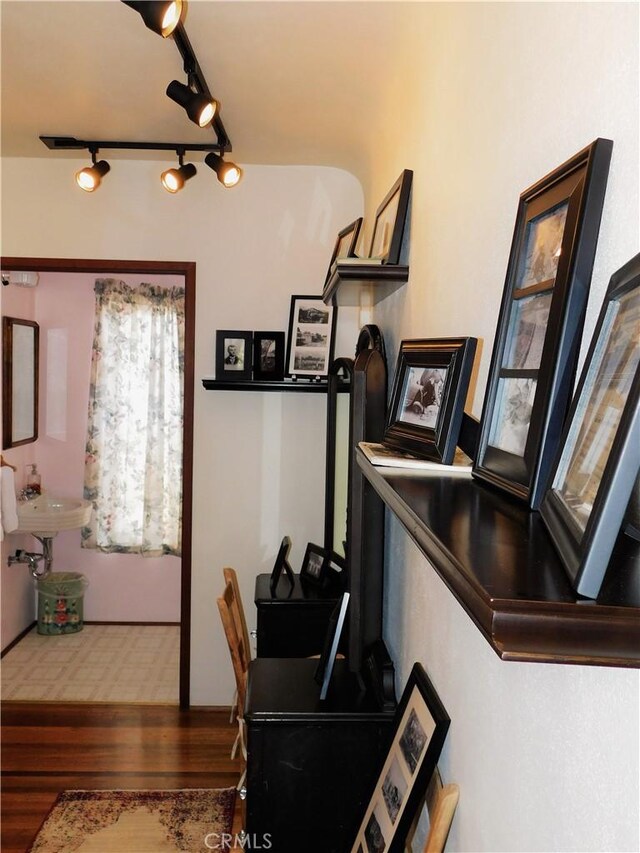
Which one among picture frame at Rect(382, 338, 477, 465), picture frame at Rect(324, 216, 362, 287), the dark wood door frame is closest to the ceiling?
picture frame at Rect(324, 216, 362, 287)

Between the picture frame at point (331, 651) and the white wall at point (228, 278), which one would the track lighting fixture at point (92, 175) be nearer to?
the white wall at point (228, 278)

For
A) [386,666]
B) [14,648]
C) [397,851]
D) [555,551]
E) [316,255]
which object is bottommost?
[14,648]

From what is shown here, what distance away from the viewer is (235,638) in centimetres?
283

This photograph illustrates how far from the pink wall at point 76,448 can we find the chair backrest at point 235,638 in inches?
83.5

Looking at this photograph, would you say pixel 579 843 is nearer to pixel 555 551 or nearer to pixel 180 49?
pixel 555 551

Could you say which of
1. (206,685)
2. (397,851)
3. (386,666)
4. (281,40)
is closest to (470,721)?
(397,851)

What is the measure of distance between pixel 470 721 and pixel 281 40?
1.86m

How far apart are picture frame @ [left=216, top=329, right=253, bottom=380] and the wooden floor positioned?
1.62 m

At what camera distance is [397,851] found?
1.50 metres

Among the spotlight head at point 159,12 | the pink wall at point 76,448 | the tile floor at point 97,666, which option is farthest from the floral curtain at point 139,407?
the spotlight head at point 159,12

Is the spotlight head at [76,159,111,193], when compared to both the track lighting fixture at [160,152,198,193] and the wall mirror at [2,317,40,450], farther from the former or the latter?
the wall mirror at [2,317,40,450]

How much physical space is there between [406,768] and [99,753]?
2.23 meters

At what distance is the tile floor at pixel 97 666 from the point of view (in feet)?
13.0

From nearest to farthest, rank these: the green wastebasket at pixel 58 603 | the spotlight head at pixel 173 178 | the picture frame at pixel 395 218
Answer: the picture frame at pixel 395 218 < the spotlight head at pixel 173 178 < the green wastebasket at pixel 58 603
